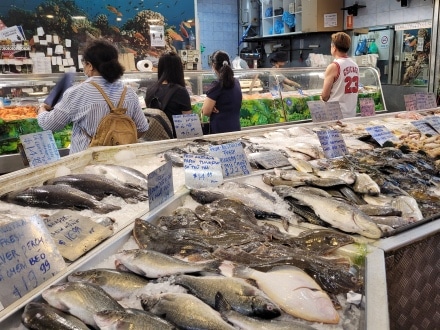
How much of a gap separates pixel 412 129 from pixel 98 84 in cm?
321

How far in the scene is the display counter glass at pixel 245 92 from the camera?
483 centimetres

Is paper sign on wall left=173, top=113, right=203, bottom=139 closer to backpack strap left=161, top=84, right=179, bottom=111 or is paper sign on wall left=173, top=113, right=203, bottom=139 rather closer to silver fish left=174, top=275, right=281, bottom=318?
backpack strap left=161, top=84, right=179, bottom=111

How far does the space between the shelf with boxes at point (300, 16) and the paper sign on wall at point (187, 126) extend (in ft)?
29.1

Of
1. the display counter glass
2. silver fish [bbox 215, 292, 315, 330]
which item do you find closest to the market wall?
the display counter glass

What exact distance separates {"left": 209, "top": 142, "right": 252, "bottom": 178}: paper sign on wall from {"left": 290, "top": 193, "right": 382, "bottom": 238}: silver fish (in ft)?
2.41

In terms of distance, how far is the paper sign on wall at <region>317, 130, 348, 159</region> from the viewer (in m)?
3.45

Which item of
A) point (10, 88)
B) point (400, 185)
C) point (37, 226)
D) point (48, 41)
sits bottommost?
point (400, 185)

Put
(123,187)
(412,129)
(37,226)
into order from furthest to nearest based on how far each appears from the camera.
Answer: (412,129), (123,187), (37,226)

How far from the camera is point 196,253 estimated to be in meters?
1.71

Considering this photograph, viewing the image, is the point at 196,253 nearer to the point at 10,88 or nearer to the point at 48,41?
the point at 10,88

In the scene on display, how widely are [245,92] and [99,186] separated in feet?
13.3

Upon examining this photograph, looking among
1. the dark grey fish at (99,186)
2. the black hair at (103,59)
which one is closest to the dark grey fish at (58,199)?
the dark grey fish at (99,186)

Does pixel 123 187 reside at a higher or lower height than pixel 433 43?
lower

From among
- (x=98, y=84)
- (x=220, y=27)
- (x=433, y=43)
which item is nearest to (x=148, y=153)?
(x=98, y=84)
